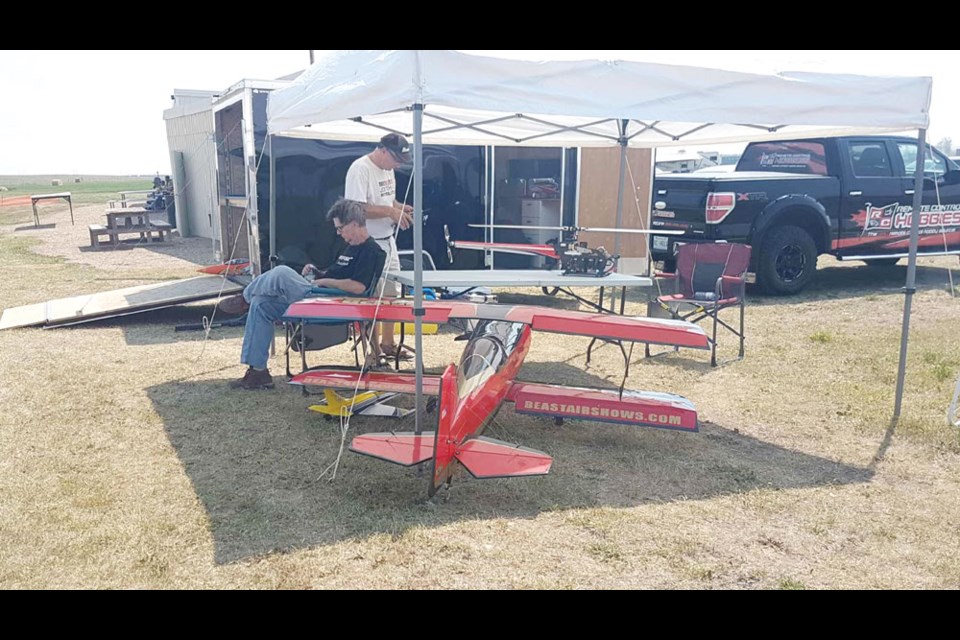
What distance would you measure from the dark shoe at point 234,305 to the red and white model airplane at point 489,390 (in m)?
2.75

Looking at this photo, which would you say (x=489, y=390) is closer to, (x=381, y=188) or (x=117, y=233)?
(x=381, y=188)

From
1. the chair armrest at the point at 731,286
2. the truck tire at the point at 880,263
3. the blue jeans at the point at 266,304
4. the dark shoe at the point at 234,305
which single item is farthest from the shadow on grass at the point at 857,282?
the dark shoe at the point at 234,305

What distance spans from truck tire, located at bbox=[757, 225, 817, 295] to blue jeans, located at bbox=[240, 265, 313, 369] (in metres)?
5.78

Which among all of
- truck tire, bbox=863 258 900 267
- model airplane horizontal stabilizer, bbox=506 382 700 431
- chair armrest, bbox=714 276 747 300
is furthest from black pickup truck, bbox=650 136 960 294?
model airplane horizontal stabilizer, bbox=506 382 700 431

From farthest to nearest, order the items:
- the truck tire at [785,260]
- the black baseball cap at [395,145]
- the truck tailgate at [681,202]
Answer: the truck tire at [785,260] → the truck tailgate at [681,202] → the black baseball cap at [395,145]

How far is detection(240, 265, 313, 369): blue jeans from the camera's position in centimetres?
495

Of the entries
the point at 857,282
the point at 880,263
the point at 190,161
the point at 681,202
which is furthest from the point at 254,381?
the point at 190,161

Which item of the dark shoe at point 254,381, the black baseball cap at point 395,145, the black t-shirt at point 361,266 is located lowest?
the dark shoe at point 254,381

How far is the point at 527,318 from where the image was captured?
15.3 ft

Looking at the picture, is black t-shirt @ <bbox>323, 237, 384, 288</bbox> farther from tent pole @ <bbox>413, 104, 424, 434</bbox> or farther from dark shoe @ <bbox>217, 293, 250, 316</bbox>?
dark shoe @ <bbox>217, 293, 250, 316</bbox>

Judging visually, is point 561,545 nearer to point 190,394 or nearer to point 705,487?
point 705,487

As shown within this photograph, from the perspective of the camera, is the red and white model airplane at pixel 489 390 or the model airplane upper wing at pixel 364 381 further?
the model airplane upper wing at pixel 364 381

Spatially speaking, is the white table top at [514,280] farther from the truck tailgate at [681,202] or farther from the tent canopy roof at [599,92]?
the truck tailgate at [681,202]

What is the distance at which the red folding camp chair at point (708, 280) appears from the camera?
20.2 feet
